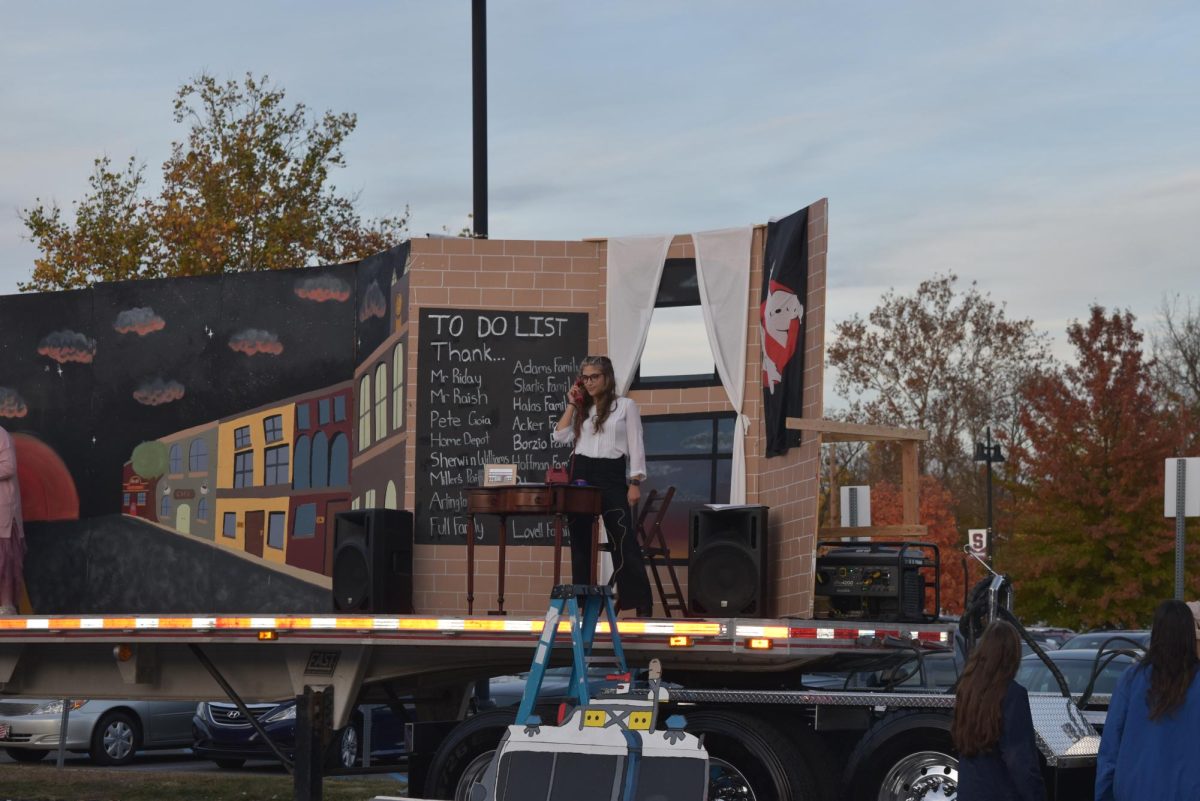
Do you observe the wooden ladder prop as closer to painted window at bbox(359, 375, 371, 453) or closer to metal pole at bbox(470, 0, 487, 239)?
painted window at bbox(359, 375, 371, 453)

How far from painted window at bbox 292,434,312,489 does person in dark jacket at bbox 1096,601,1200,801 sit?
303 inches

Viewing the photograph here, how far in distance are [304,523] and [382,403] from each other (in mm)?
1119

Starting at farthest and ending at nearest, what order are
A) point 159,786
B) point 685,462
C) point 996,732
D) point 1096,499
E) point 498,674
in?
point 1096,499, point 159,786, point 685,462, point 498,674, point 996,732

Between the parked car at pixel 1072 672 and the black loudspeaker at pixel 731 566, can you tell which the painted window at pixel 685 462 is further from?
the parked car at pixel 1072 672

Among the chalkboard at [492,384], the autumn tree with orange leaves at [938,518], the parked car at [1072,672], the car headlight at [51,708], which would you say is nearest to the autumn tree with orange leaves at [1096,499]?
the autumn tree with orange leaves at [938,518]

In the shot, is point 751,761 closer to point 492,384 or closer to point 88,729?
point 492,384

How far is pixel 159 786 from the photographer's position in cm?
1456

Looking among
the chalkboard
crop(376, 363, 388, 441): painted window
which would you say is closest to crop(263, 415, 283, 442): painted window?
crop(376, 363, 388, 441): painted window

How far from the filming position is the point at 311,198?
28.5 metres

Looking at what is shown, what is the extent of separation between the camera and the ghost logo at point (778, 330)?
1098 centimetres

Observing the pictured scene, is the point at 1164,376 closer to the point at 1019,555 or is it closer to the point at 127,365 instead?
the point at 1019,555

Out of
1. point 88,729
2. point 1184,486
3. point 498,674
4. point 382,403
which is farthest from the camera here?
point 88,729

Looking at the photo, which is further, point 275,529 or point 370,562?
point 275,529

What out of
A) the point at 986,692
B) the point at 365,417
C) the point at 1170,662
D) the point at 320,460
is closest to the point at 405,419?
the point at 365,417
